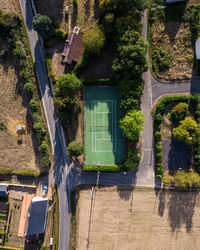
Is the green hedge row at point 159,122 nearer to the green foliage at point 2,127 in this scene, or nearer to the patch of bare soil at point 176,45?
the patch of bare soil at point 176,45

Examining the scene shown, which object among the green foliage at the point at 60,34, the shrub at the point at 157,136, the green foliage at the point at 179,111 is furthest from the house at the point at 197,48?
the green foliage at the point at 60,34

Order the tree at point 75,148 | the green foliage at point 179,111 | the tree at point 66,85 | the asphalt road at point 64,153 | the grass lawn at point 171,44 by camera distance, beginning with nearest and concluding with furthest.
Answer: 1. the tree at point 66,85
2. the green foliage at point 179,111
3. the tree at point 75,148
4. the grass lawn at point 171,44
5. the asphalt road at point 64,153

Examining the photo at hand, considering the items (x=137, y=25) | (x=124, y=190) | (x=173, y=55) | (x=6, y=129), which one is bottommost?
(x=124, y=190)

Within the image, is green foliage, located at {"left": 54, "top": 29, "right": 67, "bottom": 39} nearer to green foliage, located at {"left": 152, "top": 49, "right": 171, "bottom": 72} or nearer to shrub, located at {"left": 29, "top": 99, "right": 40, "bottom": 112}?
shrub, located at {"left": 29, "top": 99, "right": 40, "bottom": 112}

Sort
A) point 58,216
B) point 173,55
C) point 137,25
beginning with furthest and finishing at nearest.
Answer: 1. point 58,216
2. point 173,55
3. point 137,25

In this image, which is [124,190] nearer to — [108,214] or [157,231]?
[108,214]

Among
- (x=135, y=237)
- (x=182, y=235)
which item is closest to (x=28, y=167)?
(x=135, y=237)
